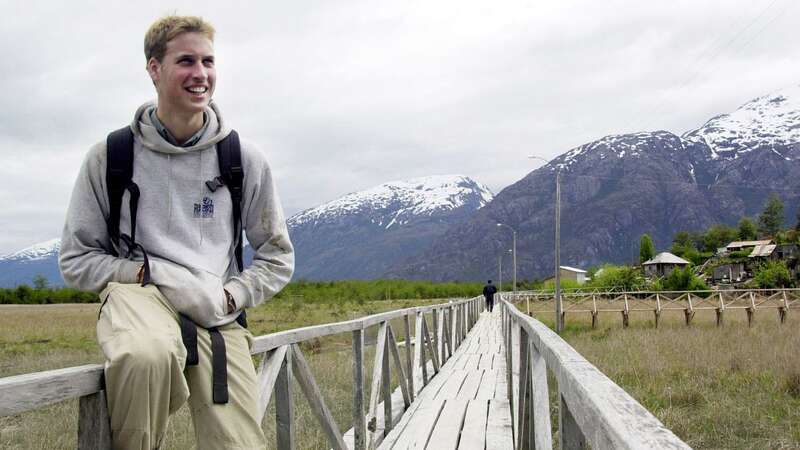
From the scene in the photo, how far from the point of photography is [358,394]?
4.44 meters

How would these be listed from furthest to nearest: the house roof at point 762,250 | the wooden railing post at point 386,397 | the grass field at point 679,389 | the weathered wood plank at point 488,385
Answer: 1. the house roof at point 762,250
2. the weathered wood plank at point 488,385
3. the wooden railing post at point 386,397
4. the grass field at point 679,389

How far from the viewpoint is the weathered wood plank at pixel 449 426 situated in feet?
17.1

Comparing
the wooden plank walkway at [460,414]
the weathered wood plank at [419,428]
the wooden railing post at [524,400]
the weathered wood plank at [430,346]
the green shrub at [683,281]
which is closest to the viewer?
the wooden railing post at [524,400]

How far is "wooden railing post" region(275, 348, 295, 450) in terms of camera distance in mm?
2975

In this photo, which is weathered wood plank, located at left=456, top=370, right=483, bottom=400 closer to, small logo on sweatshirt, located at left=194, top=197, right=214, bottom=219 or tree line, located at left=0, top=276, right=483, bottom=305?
small logo on sweatshirt, located at left=194, top=197, right=214, bottom=219

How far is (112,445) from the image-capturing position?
5.46 ft

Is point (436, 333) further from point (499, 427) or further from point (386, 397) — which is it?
point (386, 397)

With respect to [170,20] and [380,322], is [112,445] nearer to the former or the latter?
[170,20]

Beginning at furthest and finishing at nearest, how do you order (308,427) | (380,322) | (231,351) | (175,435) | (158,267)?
(380,322) < (308,427) < (175,435) < (231,351) < (158,267)

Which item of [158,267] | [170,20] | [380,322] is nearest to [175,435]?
[158,267]

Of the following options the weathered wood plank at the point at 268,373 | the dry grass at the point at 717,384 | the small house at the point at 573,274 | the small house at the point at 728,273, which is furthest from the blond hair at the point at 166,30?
the small house at the point at 573,274

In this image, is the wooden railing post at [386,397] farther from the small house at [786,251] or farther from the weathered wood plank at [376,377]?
the small house at [786,251]

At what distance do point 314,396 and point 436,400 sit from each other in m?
3.98

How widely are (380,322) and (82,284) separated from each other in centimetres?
354
